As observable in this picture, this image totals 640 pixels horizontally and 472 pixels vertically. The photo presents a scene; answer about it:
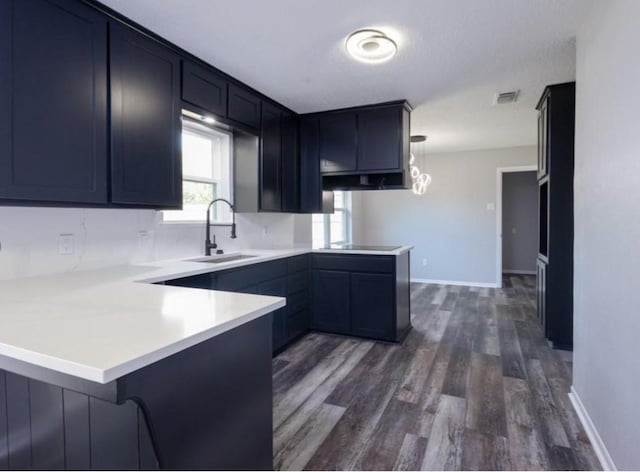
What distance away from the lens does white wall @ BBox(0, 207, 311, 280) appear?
186 centimetres

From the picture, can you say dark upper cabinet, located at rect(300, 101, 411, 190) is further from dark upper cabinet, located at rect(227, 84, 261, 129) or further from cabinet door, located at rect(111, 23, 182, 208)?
cabinet door, located at rect(111, 23, 182, 208)

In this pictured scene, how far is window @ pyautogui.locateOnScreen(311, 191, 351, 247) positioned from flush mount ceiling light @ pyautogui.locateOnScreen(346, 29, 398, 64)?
315cm

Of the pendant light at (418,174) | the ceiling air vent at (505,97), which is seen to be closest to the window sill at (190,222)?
the pendant light at (418,174)

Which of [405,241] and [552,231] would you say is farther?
[405,241]

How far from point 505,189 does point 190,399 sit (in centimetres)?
789

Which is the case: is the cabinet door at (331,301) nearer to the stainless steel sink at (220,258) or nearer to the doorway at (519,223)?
the stainless steel sink at (220,258)

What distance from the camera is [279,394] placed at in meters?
2.42

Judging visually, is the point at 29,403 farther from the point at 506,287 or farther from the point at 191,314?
the point at 506,287

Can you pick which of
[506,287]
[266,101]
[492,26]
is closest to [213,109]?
[266,101]

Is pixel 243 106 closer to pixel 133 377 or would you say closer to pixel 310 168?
pixel 310 168

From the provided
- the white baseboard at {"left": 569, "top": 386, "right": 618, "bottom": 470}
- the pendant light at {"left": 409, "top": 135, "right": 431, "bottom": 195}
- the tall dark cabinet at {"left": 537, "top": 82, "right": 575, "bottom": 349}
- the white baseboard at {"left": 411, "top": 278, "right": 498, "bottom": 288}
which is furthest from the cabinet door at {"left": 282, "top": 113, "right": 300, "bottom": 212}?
the white baseboard at {"left": 411, "top": 278, "right": 498, "bottom": 288}

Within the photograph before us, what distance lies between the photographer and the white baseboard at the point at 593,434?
1.66 m

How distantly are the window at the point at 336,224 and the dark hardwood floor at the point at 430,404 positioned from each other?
2223mm

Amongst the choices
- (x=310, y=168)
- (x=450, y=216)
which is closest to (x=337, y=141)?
(x=310, y=168)
